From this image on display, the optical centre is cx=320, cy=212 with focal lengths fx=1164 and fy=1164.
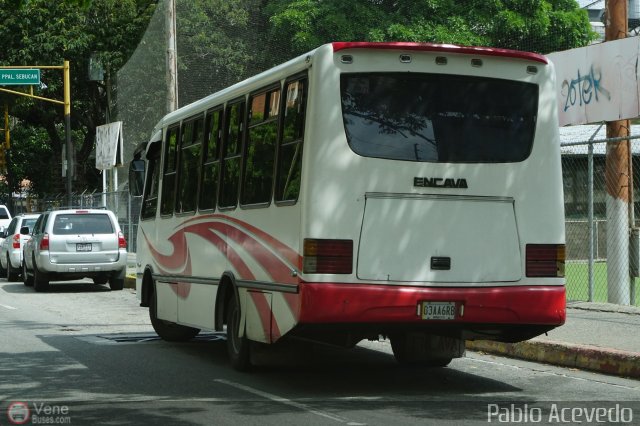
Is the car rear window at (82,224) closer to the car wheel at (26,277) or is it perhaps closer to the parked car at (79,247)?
the parked car at (79,247)

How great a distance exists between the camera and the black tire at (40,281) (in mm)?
24844

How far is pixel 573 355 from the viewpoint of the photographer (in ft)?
39.3

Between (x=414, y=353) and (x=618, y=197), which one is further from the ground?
(x=618, y=197)

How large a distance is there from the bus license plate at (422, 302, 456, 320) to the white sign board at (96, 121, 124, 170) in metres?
27.4

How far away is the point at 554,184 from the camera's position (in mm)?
10414

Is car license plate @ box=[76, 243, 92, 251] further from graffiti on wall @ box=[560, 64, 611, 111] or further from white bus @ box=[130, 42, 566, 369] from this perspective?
white bus @ box=[130, 42, 566, 369]

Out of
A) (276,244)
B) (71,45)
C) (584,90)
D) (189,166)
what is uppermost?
(71,45)

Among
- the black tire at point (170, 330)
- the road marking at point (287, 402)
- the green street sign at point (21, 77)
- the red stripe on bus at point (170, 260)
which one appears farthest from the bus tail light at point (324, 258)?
the green street sign at point (21, 77)

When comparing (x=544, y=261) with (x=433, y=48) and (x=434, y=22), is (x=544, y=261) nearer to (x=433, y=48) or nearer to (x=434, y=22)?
(x=433, y=48)

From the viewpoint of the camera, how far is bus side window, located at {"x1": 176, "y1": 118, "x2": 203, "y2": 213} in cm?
1294

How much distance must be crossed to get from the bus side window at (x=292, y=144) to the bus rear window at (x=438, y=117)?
44 centimetres

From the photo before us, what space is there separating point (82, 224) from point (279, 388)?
50.0ft

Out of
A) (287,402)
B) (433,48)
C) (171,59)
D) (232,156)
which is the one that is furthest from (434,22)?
(287,402)

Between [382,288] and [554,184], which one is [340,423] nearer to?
[382,288]
